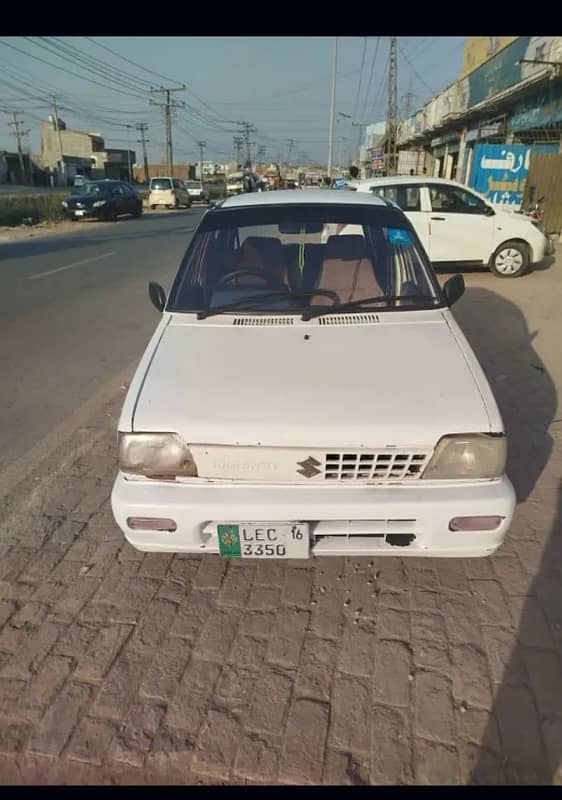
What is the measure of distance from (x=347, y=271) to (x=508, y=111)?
1765cm

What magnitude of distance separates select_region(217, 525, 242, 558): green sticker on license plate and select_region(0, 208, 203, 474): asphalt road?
221 centimetres

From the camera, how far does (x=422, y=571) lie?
241cm

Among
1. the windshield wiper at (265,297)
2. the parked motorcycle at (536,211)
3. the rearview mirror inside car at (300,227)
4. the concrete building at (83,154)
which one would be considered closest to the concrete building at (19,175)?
the concrete building at (83,154)

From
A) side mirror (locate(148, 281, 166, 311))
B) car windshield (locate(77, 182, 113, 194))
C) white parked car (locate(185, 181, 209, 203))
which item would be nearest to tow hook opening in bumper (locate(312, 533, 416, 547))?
side mirror (locate(148, 281, 166, 311))

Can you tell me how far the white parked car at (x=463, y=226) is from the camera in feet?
29.2

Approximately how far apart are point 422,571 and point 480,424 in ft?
2.93

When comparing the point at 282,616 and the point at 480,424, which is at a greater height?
the point at 480,424

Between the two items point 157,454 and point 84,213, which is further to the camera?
point 84,213

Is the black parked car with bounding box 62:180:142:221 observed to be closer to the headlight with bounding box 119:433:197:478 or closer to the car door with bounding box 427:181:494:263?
A: the car door with bounding box 427:181:494:263

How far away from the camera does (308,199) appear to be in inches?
136

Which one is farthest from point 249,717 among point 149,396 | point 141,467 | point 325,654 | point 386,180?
point 386,180

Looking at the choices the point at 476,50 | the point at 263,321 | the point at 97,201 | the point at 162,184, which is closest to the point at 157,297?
the point at 263,321

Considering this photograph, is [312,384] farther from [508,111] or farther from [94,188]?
[94,188]

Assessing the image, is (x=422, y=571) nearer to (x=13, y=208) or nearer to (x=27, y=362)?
(x=27, y=362)
